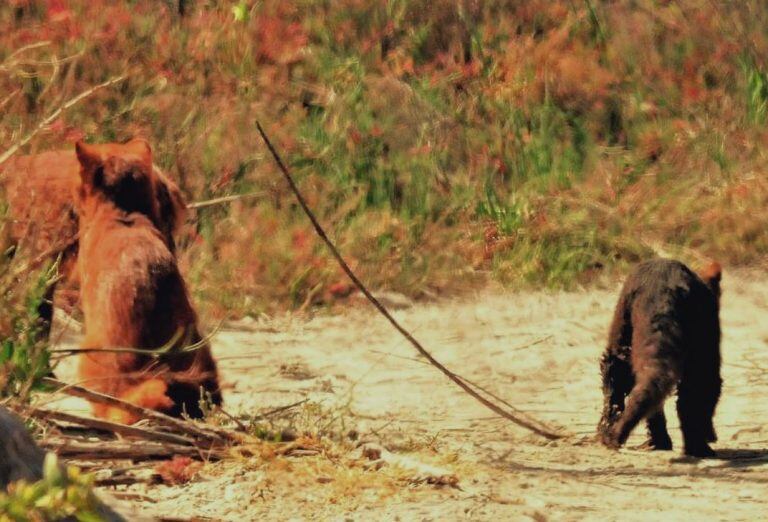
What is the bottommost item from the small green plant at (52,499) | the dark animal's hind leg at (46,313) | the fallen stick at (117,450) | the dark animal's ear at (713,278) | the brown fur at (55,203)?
the fallen stick at (117,450)

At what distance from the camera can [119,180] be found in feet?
21.7

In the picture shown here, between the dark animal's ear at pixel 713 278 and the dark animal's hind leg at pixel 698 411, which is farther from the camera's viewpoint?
the dark animal's ear at pixel 713 278

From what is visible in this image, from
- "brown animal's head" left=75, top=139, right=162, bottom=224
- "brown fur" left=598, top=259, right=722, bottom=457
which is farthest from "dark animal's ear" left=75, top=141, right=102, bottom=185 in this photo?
"brown fur" left=598, top=259, right=722, bottom=457

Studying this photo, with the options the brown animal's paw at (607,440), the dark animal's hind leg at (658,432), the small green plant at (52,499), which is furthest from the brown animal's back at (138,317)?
the small green plant at (52,499)

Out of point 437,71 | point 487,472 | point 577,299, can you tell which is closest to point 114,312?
point 487,472

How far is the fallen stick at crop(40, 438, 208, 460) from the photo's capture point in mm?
A: 5281

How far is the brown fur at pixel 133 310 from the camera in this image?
598 centimetres

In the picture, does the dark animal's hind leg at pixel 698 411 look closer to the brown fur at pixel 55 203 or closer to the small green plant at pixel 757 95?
the brown fur at pixel 55 203

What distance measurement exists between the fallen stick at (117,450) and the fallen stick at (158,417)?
64 millimetres

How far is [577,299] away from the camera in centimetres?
952

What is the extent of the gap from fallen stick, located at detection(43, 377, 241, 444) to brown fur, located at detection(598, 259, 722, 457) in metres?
1.73

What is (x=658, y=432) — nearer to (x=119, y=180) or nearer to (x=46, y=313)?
(x=119, y=180)

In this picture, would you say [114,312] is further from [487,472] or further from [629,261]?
[629,261]

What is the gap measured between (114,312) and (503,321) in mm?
3547
